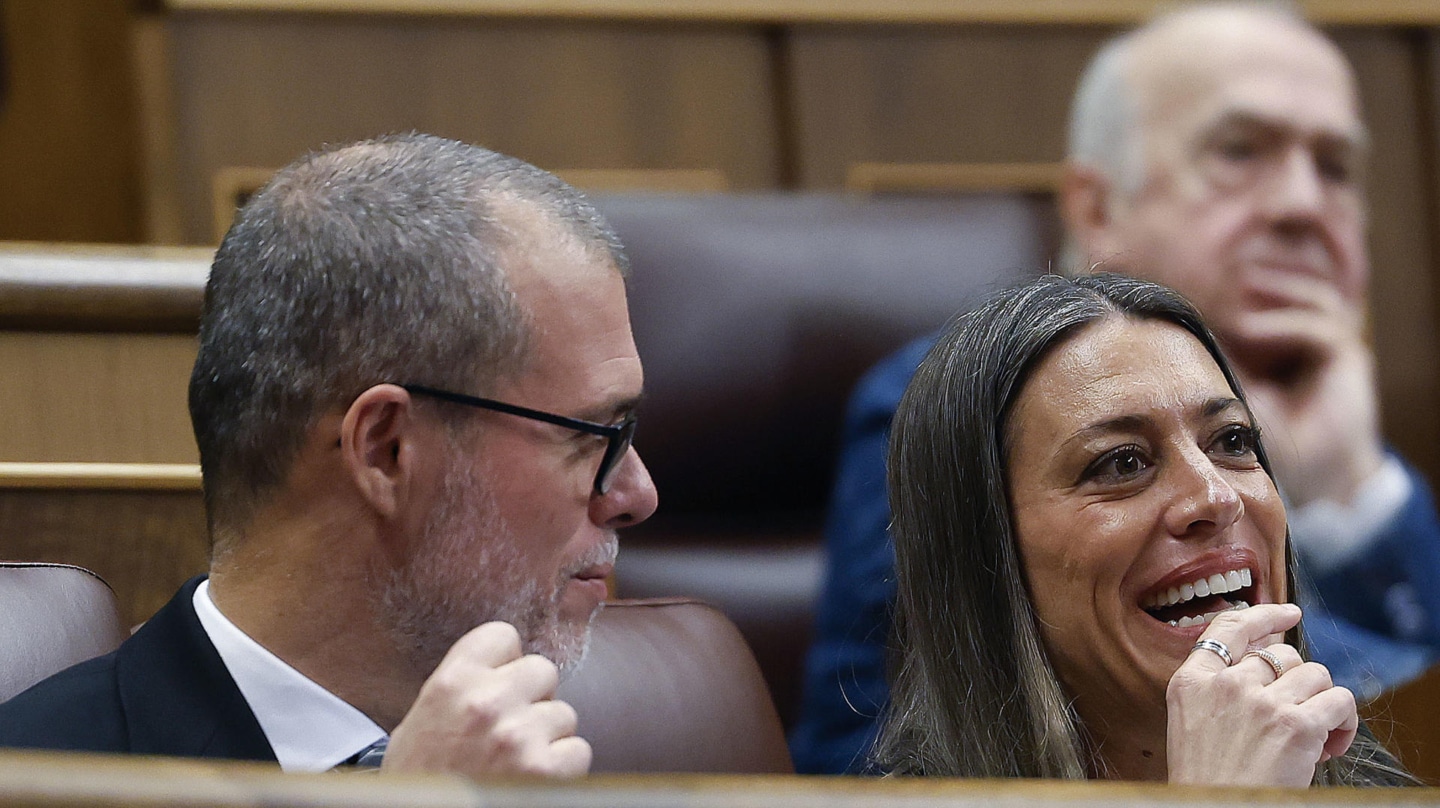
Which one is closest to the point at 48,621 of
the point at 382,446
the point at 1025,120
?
the point at 382,446

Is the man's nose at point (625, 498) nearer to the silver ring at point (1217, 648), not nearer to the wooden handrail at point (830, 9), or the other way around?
the silver ring at point (1217, 648)

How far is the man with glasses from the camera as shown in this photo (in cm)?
63

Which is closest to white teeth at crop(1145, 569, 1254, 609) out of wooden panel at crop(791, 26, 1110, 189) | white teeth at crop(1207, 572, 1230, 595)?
white teeth at crop(1207, 572, 1230, 595)

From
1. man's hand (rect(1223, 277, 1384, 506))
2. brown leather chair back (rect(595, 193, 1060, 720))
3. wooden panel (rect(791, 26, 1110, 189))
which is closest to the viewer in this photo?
brown leather chair back (rect(595, 193, 1060, 720))

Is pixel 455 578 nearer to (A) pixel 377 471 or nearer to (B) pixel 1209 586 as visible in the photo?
(A) pixel 377 471

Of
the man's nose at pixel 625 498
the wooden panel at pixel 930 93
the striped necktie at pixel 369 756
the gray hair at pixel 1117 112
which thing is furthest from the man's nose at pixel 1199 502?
the wooden panel at pixel 930 93

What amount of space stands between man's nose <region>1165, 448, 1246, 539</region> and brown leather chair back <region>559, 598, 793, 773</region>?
0.24m

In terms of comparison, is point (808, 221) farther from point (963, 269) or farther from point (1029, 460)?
point (1029, 460)

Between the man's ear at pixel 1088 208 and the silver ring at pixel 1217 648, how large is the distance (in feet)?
1.92

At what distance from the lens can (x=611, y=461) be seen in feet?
2.15

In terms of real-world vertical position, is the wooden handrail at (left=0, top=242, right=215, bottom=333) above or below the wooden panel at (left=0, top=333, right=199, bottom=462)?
above

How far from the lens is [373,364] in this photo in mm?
631

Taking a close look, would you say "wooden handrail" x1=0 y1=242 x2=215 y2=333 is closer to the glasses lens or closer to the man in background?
the glasses lens

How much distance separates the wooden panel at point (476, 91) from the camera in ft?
4.20
